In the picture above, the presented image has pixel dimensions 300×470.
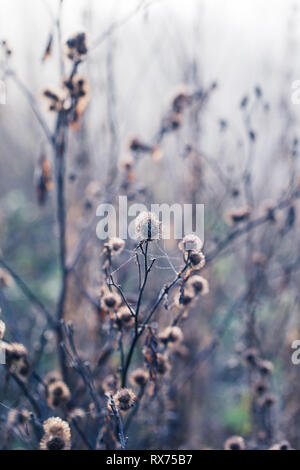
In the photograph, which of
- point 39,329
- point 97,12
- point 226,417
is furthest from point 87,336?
point 97,12

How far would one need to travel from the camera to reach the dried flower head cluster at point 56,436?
105 cm

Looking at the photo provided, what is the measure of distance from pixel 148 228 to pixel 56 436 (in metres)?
0.58

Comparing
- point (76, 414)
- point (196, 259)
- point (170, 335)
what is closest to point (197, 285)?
point (170, 335)

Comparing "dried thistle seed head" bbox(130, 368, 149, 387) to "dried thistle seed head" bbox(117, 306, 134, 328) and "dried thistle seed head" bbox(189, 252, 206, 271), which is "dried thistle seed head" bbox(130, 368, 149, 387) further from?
"dried thistle seed head" bbox(189, 252, 206, 271)

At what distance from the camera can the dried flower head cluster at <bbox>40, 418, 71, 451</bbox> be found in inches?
41.3

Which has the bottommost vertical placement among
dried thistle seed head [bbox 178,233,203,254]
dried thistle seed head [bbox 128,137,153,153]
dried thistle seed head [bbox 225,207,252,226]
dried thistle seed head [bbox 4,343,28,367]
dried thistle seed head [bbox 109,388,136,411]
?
dried thistle seed head [bbox 109,388,136,411]

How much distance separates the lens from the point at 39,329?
278cm

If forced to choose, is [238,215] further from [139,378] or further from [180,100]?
[139,378]

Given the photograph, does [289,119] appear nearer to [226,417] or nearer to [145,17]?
[145,17]

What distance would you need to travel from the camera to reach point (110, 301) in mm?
1222

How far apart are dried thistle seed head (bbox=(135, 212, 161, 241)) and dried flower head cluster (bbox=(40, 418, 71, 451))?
1.70 feet

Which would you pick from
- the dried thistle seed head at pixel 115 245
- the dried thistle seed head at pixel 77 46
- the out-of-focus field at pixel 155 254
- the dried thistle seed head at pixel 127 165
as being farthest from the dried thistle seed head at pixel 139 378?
the dried thistle seed head at pixel 77 46

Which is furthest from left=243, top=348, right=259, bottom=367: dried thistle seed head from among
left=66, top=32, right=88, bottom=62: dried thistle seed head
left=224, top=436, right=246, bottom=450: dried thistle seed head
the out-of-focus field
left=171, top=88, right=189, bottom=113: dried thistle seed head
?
left=66, top=32, right=88, bottom=62: dried thistle seed head

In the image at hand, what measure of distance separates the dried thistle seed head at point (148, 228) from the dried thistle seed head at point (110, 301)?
29 cm
